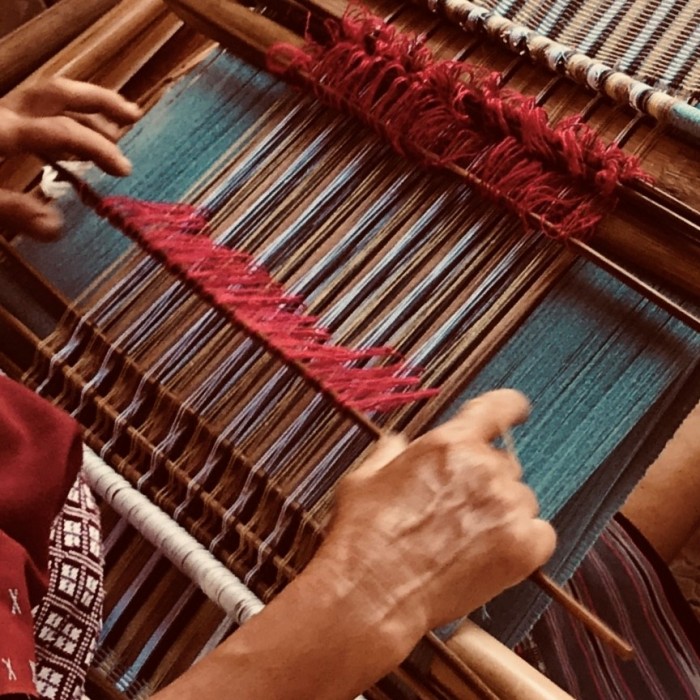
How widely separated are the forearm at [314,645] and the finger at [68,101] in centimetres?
61

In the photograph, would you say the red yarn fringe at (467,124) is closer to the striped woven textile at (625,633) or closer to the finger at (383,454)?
the finger at (383,454)

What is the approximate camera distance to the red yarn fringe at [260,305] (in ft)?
3.10

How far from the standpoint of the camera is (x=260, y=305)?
102 cm

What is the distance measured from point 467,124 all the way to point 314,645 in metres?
0.60

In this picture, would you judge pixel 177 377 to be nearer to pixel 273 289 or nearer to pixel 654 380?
pixel 273 289

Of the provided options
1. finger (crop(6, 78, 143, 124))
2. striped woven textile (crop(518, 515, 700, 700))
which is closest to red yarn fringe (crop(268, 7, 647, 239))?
finger (crop(6, 78, 143, 124))

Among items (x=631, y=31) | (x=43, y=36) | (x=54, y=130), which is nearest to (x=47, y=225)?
(x=54, y=130)

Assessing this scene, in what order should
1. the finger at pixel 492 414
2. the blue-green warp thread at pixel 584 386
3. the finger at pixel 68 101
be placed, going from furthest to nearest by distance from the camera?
the finger at pixel 68 101 < the blue-green warp thread at pixel 584 386 < the finger at pixel 492 414

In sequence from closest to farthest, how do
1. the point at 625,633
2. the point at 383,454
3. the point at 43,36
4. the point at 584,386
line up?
the point at 383,454 → the point at 584,386 → the point at 43,36 → the point at 625,633

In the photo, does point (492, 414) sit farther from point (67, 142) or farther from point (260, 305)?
point (67, 142)

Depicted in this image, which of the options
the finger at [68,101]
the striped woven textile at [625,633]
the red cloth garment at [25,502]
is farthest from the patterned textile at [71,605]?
the striped woven textile at [625,633]

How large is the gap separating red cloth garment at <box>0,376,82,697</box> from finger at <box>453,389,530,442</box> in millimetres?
354

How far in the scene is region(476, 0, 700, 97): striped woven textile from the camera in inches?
41.8

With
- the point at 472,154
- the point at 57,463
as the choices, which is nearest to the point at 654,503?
the point at 472,154
